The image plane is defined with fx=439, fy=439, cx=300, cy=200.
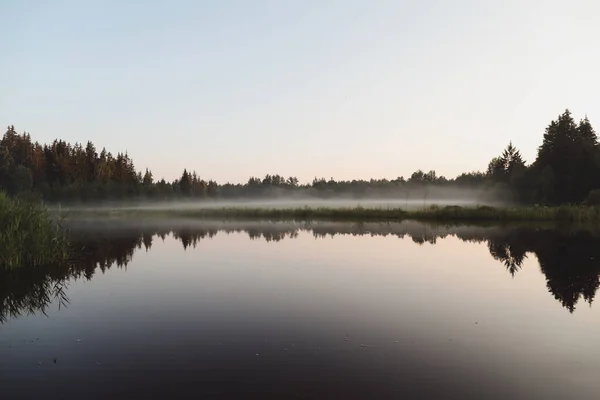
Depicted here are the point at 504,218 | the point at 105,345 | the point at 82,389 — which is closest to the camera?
the point at 82,389

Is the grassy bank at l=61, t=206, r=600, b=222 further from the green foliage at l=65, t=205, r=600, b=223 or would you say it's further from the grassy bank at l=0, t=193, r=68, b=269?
the grassy bank at l=0, t=193, r=68, b=269

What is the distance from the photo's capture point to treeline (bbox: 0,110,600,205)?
223 ft

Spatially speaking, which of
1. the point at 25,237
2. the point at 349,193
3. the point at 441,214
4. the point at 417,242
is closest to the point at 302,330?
the point at 25,237

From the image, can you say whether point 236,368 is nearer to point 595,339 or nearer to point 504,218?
point 595,339

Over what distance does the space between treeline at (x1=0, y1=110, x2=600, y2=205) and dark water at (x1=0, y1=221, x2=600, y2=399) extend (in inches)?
659

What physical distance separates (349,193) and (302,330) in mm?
176454

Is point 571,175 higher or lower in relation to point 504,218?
higher

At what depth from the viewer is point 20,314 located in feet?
38.4

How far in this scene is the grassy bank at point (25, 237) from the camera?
17.4 metres

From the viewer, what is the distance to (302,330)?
1025 cm

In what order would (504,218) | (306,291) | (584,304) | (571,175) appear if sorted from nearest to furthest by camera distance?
(584,304)
(306,291)
(504,218)
(571,175)

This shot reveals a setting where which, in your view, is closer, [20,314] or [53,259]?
[20,314]

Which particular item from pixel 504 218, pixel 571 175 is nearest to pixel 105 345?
pixel 504 218

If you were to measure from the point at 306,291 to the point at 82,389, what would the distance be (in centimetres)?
832
